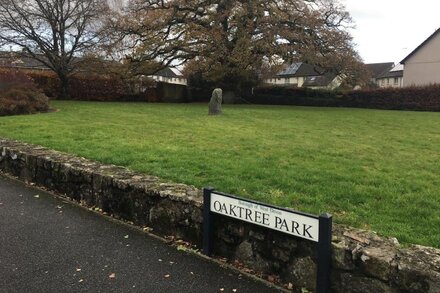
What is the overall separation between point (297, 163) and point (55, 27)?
23.6 meters

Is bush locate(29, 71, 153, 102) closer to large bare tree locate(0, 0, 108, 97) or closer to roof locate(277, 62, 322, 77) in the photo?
large bare tree locate(0, 0, 108, 97)

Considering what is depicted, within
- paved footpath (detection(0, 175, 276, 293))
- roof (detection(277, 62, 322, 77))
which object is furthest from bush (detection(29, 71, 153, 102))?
roof (detection(277, 62, 322, 77))

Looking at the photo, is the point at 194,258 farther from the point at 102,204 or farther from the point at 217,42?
the point at 217,42

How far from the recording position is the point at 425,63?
3931 centimetres

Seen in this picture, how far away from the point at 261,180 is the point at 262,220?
2198 millimetres

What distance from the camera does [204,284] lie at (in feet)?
12.1

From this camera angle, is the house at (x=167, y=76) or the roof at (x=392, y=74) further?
the roof at (x=392, y=74)

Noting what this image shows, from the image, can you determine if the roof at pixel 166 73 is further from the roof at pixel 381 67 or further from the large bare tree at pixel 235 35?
the roof at pixel 381 67

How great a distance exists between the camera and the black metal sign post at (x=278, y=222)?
3291 mm

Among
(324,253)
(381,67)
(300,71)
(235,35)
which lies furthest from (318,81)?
(324,253)

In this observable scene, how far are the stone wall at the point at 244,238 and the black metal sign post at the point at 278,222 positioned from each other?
90mm

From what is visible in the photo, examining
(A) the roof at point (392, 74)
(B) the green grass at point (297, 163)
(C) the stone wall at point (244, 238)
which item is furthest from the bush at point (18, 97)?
(A) the roof at point (392, 74)

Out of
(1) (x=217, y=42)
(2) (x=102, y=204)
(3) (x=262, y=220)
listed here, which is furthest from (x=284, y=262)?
(1) (x=217, y=42)

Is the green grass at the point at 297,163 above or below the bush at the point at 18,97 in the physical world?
below
